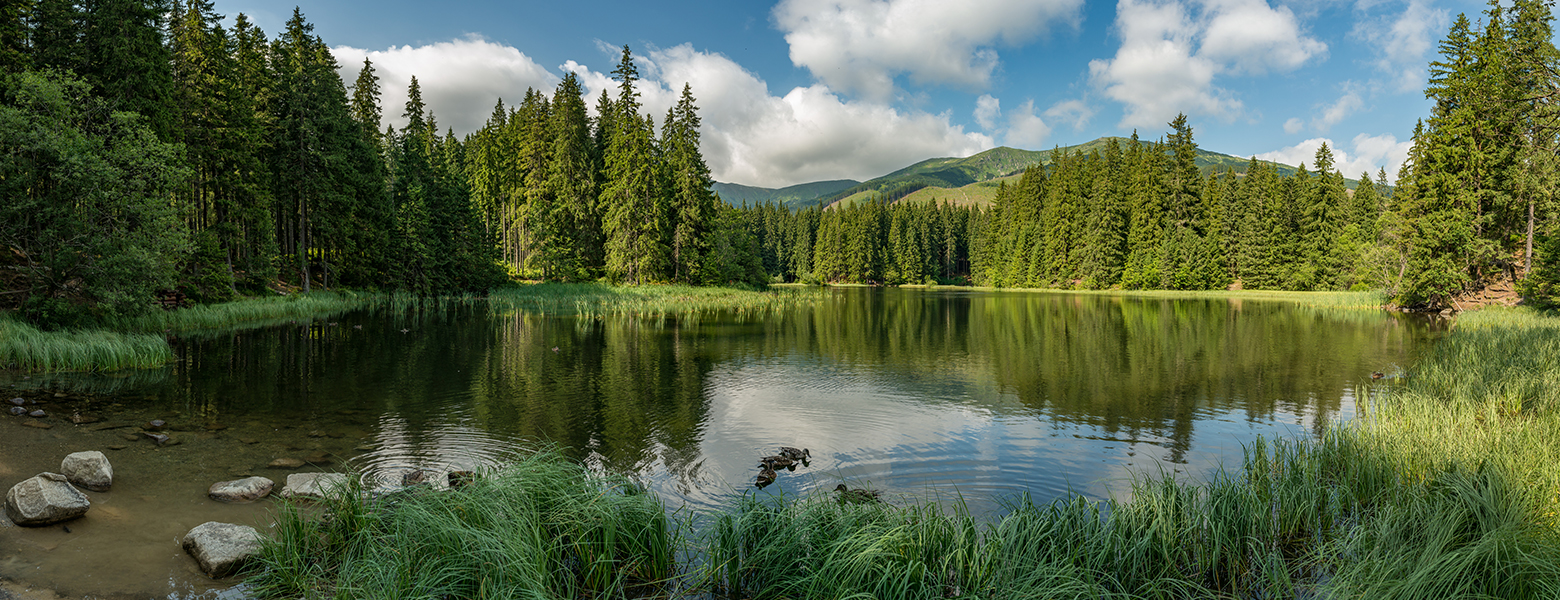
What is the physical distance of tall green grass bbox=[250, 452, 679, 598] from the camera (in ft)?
14.5

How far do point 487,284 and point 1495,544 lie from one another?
49789 mm

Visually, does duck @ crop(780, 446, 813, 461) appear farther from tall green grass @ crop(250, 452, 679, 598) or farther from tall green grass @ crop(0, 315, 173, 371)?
tall green grass @ crop(0, 315, 173, 371)

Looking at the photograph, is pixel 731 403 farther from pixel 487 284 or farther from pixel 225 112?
pixel 487 284

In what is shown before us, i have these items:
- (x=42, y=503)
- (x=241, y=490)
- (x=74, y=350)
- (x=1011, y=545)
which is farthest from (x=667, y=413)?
(x=74, y=350)

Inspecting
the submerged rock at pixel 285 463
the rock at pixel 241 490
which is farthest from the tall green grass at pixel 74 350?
the rock at pixel 241 490

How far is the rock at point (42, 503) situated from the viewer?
5.43m

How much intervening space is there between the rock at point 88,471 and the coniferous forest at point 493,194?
12.2 meters

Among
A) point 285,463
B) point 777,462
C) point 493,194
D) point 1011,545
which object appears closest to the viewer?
point 1011,545

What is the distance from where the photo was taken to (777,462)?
866 cm

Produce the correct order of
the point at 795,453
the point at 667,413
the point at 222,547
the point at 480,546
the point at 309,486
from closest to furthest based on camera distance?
the point at 480,546, the point at 222,547, the point at 309,486, the point at 795,453, the point at 667,413

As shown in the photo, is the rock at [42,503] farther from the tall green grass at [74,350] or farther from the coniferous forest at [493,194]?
the coniferous forest at [493,194]

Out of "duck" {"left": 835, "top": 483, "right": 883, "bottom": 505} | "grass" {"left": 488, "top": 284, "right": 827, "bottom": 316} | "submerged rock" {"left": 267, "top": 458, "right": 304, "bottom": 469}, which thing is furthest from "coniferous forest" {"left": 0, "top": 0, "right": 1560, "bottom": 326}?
"duck" {"left": 835, "top": 483, "right": 883, "bottom": 505}

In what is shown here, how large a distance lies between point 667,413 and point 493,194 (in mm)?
56328

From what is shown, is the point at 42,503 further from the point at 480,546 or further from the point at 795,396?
the point at 795,396
